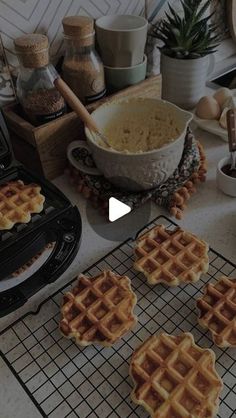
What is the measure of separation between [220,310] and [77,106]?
422mm

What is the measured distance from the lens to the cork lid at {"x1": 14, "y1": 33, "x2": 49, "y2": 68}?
710mm

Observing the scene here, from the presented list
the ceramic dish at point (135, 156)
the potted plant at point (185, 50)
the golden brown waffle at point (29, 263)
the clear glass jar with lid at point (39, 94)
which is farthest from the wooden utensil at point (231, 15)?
the golden brown waffle at point (29, 263)

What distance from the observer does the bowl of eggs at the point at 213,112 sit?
926 mm

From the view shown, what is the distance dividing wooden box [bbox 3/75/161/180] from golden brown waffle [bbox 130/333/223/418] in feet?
1.39

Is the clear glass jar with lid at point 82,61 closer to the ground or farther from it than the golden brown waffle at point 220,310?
farther from it

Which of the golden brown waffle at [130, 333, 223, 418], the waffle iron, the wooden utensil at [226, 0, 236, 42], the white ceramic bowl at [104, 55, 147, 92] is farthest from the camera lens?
the wooden utensil at [226, 0, 236, 42]

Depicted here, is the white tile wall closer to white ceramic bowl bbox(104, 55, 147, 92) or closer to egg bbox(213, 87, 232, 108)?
white ceramic bowl bbox(104, 55, 147, 92)

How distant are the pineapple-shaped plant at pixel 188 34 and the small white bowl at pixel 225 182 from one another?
0.31 metres

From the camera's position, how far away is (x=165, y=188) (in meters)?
0.78

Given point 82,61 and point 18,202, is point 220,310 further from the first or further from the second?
point 82,61

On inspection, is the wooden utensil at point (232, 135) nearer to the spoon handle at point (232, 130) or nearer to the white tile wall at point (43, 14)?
the spoon handle at point (232, 130)

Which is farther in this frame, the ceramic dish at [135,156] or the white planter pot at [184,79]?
the white planter pot at [184,79]

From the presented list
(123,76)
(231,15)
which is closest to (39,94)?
(123,76)
